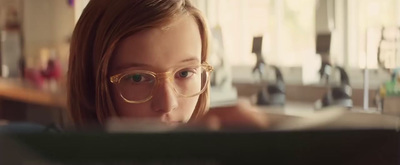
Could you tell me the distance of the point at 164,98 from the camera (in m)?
0.51

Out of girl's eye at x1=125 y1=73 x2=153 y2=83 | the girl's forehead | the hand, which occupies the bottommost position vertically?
the hand

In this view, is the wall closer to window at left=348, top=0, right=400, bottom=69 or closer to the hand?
the hand

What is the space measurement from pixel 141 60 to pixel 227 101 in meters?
0.11

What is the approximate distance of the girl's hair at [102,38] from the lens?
51 centimetres

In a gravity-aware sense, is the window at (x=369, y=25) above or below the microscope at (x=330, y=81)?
above

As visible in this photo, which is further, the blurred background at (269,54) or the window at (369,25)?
the window at (369,25)

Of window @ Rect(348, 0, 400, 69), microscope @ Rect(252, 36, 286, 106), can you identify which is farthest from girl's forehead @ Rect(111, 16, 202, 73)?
window @ Rect(348, 0, 400, 69)

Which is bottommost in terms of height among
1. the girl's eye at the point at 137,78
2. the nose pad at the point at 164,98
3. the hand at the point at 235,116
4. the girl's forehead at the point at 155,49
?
the hand at the point at 235,116

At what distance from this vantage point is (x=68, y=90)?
0.55 meters

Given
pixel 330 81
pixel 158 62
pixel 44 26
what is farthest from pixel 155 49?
pixel 330 81

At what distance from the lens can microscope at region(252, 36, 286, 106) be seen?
612 millimetres

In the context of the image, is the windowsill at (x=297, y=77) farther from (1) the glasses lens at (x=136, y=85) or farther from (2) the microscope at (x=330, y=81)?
(1) the glasses lens at (x=136, y=85)

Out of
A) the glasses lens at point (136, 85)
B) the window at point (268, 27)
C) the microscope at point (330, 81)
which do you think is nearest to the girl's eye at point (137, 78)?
the glasses lens at point (136, 85)

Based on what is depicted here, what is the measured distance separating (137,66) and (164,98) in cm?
4
